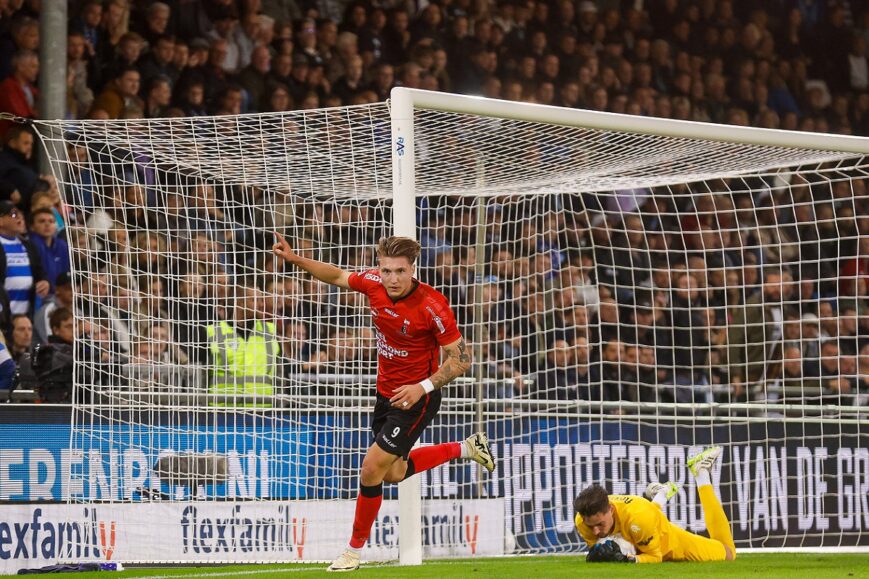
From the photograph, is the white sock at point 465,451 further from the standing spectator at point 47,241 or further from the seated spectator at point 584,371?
the standing spectator at point 47,241

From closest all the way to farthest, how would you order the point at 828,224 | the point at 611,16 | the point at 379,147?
the point at 379,147 < the point at 828,224 < the point at 611,16

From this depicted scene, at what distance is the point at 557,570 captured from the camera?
7715mm

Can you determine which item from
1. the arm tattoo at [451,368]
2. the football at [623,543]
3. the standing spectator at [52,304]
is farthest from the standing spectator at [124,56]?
the football at [623,543]

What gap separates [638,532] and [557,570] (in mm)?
1014

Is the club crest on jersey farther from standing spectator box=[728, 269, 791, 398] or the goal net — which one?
standing spectator box=[728, 269, 791, 398]

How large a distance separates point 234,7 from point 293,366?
583 cm

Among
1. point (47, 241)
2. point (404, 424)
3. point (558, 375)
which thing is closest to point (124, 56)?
point (47, 241)

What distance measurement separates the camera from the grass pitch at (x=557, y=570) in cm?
737

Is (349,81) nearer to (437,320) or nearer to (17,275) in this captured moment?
(17,275)

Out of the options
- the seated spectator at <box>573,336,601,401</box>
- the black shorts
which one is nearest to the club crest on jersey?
the black shorts

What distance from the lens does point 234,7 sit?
14859 millimetres

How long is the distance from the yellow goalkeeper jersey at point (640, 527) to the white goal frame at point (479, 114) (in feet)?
3.93

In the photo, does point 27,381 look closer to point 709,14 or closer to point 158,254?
point 158,254

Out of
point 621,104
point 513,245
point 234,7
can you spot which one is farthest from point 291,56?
point 621,104
